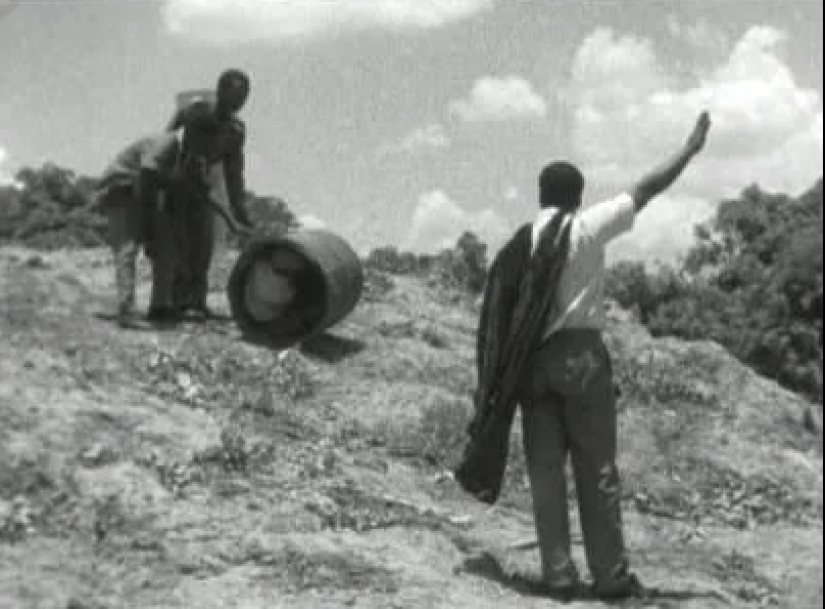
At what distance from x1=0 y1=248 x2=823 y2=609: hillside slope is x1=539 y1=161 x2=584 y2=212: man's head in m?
1.44

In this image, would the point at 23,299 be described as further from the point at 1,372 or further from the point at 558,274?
the point at 558,274

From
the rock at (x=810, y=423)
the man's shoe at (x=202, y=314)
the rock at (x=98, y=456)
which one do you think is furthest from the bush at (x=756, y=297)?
the rock at (x=98, y=456)

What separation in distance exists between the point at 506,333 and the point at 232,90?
4123 millimetres

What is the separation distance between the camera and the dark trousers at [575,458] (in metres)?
5.50

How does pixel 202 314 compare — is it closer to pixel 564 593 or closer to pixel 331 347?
pixel 331 347

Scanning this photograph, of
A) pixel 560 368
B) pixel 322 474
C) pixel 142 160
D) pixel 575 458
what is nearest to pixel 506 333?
pixel 560 368

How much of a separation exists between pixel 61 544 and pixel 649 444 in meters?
4.41

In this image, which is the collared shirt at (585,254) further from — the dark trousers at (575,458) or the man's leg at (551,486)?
the man's leg at (551,486)

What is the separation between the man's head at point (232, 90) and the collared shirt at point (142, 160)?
391 millimetres

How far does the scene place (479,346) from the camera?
564 centimetres

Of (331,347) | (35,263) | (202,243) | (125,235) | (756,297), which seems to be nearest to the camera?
(125,235)

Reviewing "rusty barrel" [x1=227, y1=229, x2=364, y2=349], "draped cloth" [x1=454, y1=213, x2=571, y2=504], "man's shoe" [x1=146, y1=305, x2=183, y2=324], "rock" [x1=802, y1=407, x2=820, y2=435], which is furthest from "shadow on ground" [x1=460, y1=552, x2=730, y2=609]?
"rock" [x1=802, y1=407, x2=820, y2=435]

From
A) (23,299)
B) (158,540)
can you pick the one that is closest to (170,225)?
(23,299)

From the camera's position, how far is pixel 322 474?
7.08 metres
